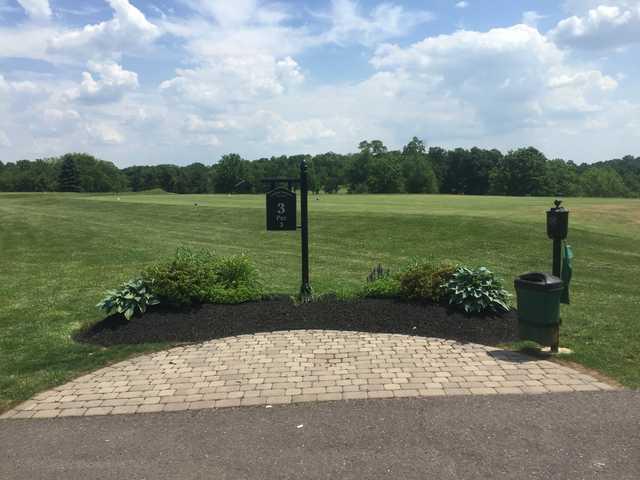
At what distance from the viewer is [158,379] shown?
5410 millimetres

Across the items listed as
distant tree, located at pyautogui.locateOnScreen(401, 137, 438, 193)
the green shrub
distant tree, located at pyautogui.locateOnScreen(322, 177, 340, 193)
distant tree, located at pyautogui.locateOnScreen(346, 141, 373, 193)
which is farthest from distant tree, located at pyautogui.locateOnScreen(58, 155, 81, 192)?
the green shrub

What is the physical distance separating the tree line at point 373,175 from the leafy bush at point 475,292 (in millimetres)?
78792

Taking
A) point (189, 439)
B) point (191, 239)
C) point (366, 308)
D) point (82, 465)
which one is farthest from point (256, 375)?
point (191, 239)

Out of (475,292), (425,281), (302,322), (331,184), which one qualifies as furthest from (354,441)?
(331,184)

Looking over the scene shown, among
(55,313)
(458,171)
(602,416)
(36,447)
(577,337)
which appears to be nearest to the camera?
(36,447)

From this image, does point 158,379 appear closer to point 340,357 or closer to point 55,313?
point 340,357

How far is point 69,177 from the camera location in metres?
94.4

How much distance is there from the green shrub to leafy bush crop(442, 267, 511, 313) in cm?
11

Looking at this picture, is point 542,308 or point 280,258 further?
point 280,258

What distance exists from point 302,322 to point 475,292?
8.11 feet

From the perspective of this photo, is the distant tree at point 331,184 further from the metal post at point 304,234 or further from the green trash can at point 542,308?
the green trash can at point 542,308

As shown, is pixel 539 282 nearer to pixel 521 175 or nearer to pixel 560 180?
pixel 521 175

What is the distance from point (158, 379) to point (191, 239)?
44.9 feet

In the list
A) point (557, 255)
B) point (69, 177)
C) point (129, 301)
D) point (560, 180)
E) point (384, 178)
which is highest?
point (69, 177)
